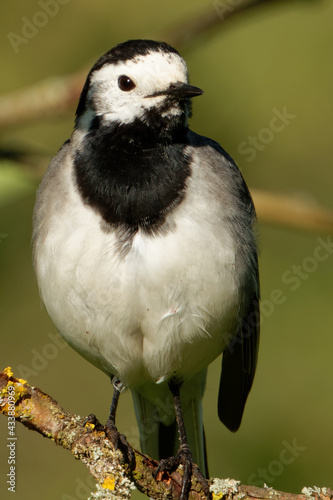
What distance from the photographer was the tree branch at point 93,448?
159 inches

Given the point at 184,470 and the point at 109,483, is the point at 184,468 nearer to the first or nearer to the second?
the point at 184,470

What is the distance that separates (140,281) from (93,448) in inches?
40.2

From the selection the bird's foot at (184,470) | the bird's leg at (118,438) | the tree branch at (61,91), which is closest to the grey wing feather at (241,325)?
the tree branch at (61,91)

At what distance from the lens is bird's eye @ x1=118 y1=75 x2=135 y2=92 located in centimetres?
479

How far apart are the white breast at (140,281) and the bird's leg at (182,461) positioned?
0.58 meters

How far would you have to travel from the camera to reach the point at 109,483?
409 cm

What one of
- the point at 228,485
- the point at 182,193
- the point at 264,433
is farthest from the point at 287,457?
the point at 182,193

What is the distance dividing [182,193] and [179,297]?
0.64 meters

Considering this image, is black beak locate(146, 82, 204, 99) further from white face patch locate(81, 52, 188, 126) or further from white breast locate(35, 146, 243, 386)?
white breast locate(35, 146, 243, 386)

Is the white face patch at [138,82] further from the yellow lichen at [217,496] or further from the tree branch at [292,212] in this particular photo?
the yellow lichen at [217,496]

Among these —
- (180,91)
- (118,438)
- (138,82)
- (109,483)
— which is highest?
(138,82)

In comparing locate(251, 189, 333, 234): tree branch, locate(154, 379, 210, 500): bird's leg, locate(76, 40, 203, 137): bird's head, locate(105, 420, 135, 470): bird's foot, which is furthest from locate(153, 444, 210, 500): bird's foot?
locate(76, 40, 203, 137): bird's head

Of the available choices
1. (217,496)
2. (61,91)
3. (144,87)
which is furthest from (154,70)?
(217,496)

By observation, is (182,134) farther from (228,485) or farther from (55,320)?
(228,485)
